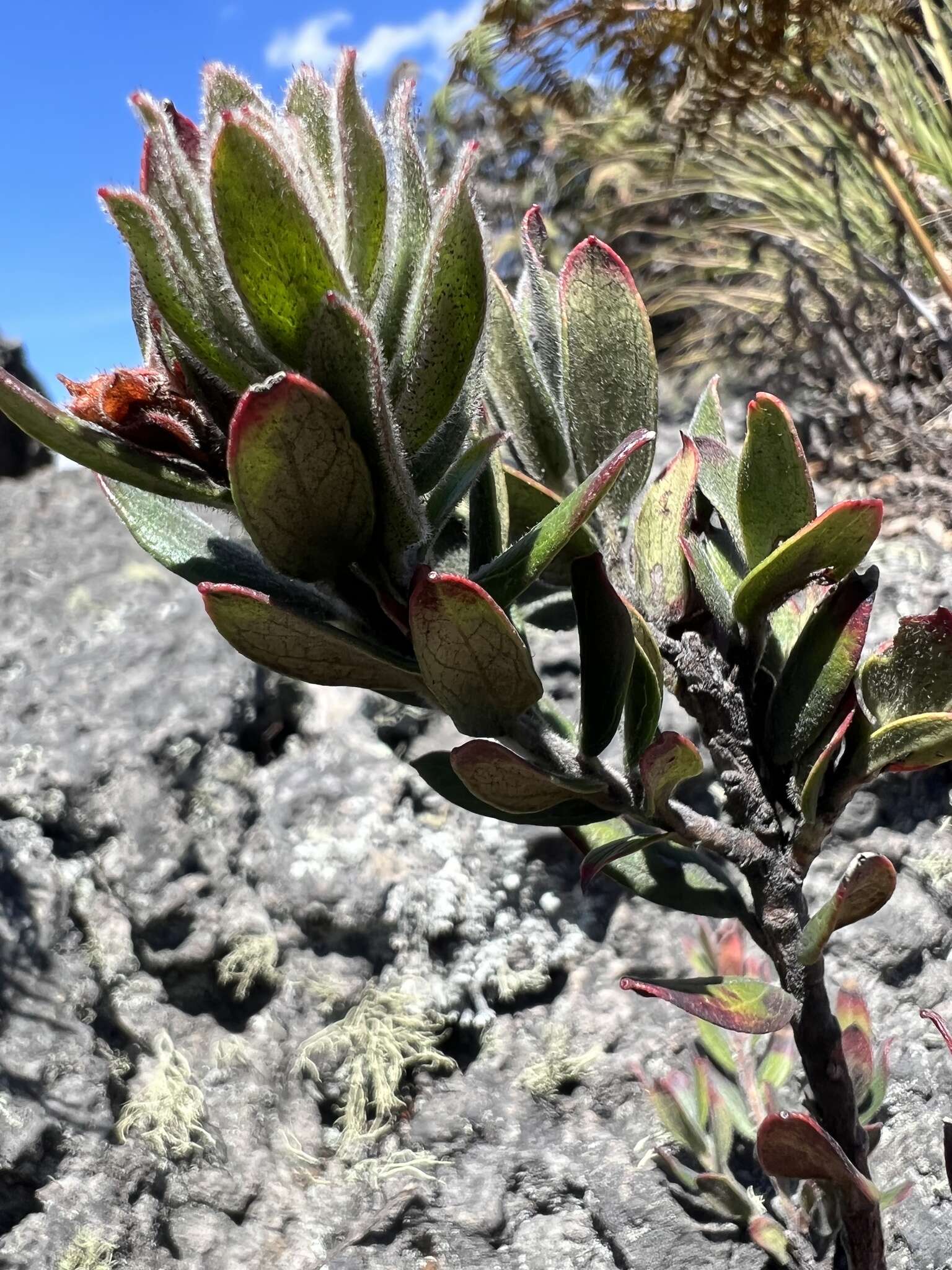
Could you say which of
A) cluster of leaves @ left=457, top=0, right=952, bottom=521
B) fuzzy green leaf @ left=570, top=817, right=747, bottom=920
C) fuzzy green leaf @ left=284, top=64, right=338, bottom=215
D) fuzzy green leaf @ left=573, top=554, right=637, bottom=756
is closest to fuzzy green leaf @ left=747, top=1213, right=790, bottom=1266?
fuzzy green leaf @ left=570, top=817, right=747, bottom=920

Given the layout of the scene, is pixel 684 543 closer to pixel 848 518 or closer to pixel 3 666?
pixel 848 518

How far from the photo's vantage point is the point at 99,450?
27.9 inches

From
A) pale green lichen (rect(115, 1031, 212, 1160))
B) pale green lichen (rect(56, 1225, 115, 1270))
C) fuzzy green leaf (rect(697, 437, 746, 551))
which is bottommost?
pale green lichen (rect(56, 1225, 115, 1270))

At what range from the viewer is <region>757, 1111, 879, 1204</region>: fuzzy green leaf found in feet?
2.74

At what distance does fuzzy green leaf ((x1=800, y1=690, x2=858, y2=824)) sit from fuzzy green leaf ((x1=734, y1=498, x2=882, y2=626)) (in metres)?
0.12

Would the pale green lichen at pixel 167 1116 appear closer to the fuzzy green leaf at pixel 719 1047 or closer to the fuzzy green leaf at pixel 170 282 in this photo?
the fuzzy green leaf at pixel 719 1047

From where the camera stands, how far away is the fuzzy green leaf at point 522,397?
969 millimetres

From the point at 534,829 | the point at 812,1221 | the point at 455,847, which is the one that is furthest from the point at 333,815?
the point at 812,1221

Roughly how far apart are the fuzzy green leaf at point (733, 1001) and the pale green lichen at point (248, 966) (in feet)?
3.38

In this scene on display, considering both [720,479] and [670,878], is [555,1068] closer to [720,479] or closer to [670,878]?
[670,878]

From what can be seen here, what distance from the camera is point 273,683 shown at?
6.75 ft

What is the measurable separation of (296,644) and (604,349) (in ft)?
1.32

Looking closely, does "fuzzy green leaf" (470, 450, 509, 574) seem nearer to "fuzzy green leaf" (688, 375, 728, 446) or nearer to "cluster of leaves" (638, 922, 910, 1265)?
"fuzzy green leaf" (688, 375, 728, 446)

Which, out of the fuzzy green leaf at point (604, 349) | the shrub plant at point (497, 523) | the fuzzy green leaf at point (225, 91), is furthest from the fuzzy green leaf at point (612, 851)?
the fuzzy green leaf at point (225, 91)
